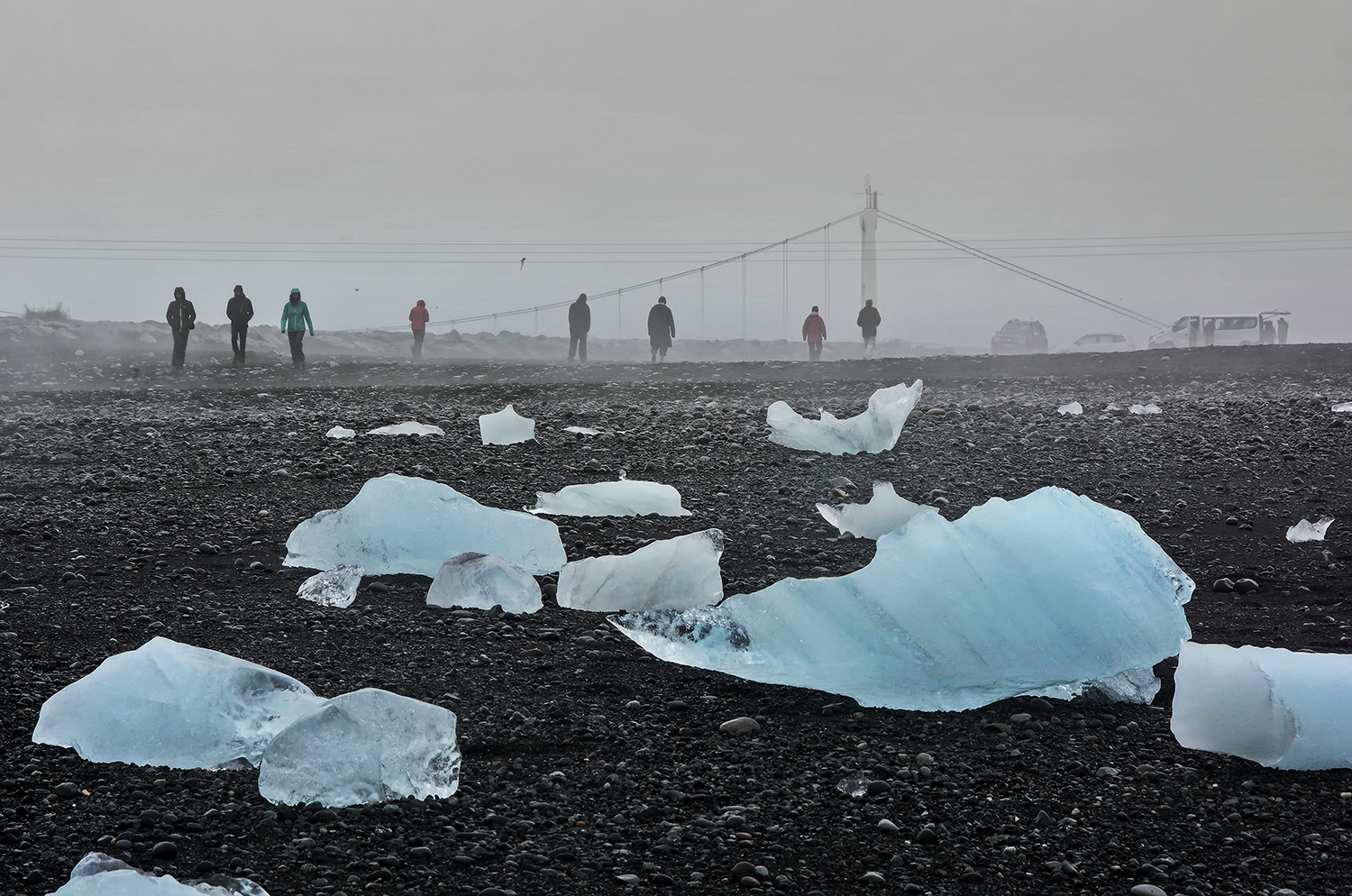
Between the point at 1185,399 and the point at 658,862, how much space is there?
27.1ft

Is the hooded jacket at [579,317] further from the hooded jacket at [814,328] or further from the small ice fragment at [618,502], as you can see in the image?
the small ice fragment at [618,502]

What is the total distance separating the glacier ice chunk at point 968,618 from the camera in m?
2.79

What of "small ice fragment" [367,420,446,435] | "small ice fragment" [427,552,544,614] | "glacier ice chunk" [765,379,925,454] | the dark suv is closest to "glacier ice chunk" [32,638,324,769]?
"small ice fragment" [427,552,544,614]

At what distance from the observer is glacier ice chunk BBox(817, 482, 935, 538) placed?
4.29m

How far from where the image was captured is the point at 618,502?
15.7 feet

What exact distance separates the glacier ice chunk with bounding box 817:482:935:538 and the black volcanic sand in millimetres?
86

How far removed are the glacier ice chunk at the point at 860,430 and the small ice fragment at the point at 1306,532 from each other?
6.79ft

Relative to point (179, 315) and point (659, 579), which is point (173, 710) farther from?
point (179, 315)

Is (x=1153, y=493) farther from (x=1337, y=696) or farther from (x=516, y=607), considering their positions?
(x=516, y=607)

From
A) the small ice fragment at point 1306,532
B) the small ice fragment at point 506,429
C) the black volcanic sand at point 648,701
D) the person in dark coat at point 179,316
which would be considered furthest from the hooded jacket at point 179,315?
the small ice fragment at point 1306,532

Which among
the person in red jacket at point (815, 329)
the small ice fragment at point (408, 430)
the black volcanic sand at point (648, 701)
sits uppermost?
the person in red jacket at point (815, 329)

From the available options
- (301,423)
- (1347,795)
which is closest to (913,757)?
(1347,795)

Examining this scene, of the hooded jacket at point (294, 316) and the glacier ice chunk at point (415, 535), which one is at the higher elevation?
the hooded jacket at point (294, 316)

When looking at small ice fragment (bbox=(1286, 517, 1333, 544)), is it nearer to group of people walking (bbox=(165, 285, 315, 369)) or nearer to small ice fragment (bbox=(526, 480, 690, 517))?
small ice fragment (bbox=(526, 480, 690, 517))
